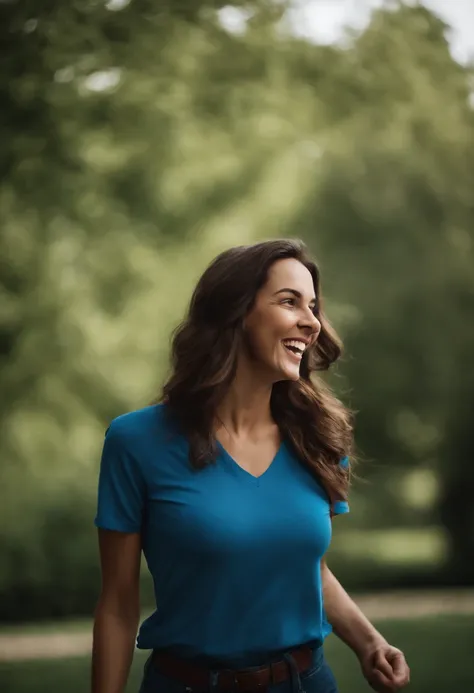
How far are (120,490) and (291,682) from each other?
520 millimetres

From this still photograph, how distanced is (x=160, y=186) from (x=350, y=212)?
1.70 m

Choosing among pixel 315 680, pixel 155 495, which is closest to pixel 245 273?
pixel 155 495

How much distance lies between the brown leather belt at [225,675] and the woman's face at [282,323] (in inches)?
23.6

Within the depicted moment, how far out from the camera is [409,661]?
7500 millimetres

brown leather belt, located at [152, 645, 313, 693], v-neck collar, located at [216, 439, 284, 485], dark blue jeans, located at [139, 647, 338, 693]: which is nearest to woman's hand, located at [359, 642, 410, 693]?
dark blue jeans, located at [139, 647, 338, 693]

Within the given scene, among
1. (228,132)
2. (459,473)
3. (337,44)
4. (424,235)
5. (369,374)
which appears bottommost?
(459,473)

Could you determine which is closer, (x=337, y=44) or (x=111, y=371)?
(x=111, y=371)

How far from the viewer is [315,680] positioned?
2.29 metres

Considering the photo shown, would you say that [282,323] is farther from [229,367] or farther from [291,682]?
[291,682]

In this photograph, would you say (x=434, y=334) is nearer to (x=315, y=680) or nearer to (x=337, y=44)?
(x=337, y=44)

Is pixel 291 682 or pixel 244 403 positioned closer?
pixel 291 682

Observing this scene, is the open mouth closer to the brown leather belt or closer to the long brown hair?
the long brown hair

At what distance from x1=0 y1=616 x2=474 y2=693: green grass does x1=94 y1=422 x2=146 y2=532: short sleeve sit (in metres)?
5.08

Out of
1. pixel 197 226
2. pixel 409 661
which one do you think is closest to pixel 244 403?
pixel 409 661
